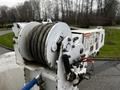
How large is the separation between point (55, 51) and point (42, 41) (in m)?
0.16

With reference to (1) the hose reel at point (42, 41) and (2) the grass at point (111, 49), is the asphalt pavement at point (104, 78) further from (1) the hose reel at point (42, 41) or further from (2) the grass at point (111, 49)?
(1) the hose reel at point (42, 41)

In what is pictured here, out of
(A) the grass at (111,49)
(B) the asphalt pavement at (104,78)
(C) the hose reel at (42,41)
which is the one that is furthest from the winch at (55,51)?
(A) the grass at (111,49)

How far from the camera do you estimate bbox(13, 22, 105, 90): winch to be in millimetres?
1840

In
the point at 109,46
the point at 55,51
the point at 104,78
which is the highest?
the point at 55,51

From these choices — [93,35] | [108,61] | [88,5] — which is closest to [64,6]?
[88,5]

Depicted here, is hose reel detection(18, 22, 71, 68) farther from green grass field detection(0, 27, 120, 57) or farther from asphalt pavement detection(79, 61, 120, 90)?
green grass field detection(0, 27, 120, 57)

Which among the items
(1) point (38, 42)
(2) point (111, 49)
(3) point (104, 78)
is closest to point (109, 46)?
(2) point (111, 49)

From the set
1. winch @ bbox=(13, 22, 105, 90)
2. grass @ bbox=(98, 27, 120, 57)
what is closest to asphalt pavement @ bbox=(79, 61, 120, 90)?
grass @ bbox=(98, 27, 120, 57)

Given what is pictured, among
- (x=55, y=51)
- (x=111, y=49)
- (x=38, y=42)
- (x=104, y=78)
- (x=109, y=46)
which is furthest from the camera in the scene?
(x=109, y=46)

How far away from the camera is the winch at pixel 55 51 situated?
184 cm

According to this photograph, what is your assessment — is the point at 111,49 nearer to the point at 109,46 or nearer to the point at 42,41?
the point at 109,46

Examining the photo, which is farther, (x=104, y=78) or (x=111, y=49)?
(x=111, y=49)

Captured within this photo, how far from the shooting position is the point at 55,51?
6.14 ft

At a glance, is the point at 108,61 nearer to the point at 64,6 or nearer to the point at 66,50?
the point at 66,50
